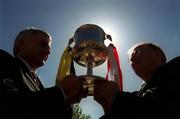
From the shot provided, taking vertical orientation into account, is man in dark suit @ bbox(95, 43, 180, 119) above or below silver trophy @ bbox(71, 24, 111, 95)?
below

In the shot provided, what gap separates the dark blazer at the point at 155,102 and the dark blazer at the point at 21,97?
0.48 meters

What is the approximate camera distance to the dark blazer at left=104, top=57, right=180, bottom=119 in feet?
9.77

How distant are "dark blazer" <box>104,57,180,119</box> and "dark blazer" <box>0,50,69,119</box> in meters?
0.48

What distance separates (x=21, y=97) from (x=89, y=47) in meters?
1.30

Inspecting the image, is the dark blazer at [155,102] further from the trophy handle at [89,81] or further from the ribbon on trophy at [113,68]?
the ribbon on trophy at [113,68]

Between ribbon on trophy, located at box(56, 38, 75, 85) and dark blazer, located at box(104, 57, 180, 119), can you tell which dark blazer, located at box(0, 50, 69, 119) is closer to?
dark blazer, located at box(104, 57, 180, 119)

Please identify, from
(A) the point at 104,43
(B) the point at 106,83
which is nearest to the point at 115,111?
(B) the point at 106,83

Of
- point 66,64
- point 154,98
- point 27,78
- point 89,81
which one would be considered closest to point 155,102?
point 154,98

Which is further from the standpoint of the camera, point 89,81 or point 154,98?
point 89,81

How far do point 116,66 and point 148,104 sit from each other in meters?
1.00

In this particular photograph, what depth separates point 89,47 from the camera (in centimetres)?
399

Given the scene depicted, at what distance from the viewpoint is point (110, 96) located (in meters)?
3.29

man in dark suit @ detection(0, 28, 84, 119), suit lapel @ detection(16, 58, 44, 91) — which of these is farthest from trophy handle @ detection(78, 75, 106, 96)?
suit lapel @ detection(16, 58, 44, 91)

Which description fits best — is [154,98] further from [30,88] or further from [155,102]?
[30,88]
